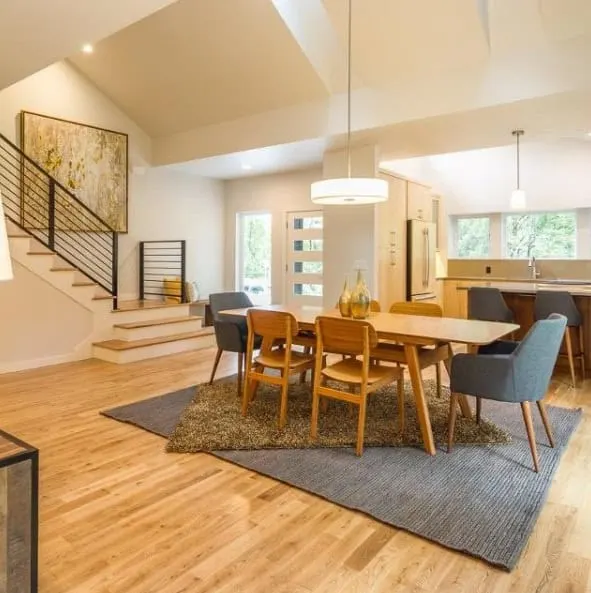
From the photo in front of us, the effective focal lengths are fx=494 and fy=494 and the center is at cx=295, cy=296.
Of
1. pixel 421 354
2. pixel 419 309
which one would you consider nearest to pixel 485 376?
pixel 421 354

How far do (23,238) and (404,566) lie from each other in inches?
194

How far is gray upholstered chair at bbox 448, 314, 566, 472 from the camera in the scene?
9.18 ft

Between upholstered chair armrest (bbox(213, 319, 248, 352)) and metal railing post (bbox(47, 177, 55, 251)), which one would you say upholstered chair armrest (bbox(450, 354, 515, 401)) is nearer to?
upholstered chair armrest (bbox(213, 319, 248, 352))

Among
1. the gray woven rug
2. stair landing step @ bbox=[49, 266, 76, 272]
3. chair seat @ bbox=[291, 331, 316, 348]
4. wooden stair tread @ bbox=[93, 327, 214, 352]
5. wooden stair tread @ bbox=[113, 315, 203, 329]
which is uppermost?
stair landing step @ bbox=[49, 266, 76, 272]

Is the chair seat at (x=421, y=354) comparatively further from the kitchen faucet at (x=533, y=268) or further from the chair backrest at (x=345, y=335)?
the kitchen faucet at (x=533, y=268)

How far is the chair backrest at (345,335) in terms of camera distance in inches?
116

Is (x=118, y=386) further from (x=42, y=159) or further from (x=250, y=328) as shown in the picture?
(x=42, y=159)

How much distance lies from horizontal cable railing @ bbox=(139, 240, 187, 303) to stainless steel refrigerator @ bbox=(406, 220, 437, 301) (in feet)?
10.7

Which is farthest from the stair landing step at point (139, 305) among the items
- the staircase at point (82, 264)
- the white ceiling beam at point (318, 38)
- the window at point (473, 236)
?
the window at point (473, 236)

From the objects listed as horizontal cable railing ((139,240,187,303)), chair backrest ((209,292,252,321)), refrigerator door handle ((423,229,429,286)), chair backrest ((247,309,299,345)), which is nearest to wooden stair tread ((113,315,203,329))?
horizontal cable railing ((139,240,187,303))

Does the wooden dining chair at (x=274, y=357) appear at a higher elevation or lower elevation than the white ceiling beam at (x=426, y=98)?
lower

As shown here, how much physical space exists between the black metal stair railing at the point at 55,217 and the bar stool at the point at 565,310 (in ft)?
15.5

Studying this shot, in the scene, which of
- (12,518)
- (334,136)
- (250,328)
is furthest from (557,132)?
(12,518)

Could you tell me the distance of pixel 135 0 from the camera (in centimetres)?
328
